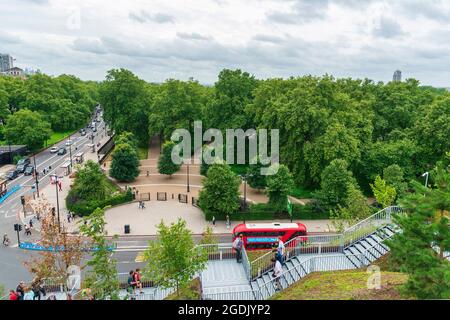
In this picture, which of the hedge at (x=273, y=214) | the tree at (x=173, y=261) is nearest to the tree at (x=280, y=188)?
the hedge at (x=273, y=214)

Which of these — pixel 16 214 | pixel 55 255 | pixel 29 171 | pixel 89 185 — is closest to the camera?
pixel 55 255

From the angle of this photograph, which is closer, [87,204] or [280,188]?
[280,188]

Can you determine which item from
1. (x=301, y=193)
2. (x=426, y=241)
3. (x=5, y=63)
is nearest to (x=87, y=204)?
(x=301, y=193)

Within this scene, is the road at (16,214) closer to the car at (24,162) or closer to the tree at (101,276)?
the car at (24,162)

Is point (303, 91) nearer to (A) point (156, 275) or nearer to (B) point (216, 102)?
(B) point (216, 102)

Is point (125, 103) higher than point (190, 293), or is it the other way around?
point (125, 103)

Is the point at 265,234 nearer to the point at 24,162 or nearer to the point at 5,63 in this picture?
the point at 24,162

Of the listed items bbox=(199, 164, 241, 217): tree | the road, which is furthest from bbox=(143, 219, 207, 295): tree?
bbox=(199, 164, 241, 217): tree

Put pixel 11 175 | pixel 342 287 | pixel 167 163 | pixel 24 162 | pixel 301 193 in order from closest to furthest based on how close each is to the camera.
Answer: pixel 342 287 → pixel 301 193 → pixel 167 163 → pixel 11 175 → pixel 24 162
